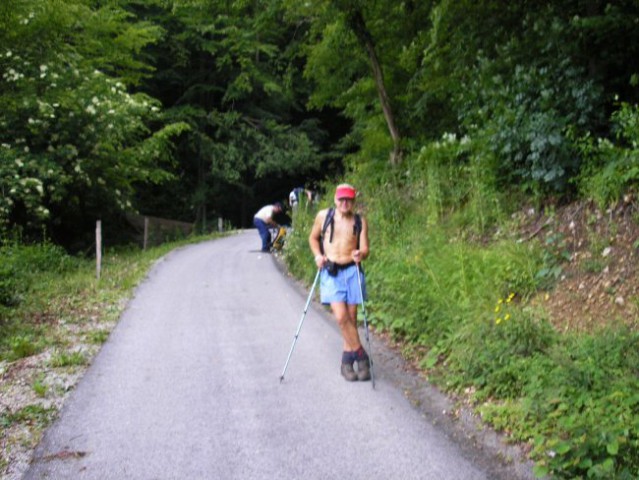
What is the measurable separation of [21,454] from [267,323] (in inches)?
183

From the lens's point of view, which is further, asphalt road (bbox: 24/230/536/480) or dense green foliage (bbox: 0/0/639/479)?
dense green foliage (bbox: 0/0/639/479)

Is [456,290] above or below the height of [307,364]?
above

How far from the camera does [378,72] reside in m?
13.6

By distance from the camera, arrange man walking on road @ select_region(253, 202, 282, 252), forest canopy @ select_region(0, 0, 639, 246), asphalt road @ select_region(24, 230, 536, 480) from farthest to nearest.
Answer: man walking on road @ select_region(253, 202, 282, 252) < forest canopy @ select_region(0, 0, 639, 246) < asphalt road @ select_region(24, 230, 536, 480)

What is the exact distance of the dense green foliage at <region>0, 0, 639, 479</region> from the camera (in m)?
5.07

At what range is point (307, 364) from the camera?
7.03 m

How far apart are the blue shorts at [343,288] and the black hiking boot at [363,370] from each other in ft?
2.01

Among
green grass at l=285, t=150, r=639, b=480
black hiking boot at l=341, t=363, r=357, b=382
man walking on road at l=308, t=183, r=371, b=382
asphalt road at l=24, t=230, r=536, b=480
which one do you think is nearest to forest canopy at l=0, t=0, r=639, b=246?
green grass at l=285, t=150, r=639, b=480

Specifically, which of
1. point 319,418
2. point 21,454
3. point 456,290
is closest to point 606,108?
point 456,290

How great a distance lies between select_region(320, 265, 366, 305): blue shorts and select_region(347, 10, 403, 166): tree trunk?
7301mm

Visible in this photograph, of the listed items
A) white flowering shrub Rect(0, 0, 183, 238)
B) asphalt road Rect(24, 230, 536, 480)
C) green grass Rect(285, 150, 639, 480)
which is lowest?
asphalt road Rect(24, 230, 536, 480)

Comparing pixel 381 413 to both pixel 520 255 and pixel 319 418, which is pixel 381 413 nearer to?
pixel 319 418

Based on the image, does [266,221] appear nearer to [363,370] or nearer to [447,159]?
[447,159]

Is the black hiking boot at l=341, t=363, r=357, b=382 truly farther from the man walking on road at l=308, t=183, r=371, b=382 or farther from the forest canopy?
the forest canopy
